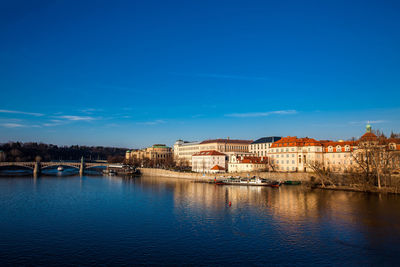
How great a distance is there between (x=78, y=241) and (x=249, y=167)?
2232 inches

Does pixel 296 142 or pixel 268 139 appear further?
pixel 268 139

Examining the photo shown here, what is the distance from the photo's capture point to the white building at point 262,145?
96550mm

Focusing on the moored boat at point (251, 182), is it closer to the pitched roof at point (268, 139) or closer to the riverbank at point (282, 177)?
the riverbank at point (282, 177)

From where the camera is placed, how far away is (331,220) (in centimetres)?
2784

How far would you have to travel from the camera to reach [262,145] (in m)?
99.8

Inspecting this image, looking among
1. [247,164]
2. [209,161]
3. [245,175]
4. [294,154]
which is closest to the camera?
[294,154]

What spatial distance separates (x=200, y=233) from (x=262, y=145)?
78611mm

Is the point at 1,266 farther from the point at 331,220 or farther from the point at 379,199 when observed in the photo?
the point at 379,199

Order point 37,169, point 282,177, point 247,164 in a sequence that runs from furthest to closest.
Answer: point 37,169, point 247,164, point 282,177

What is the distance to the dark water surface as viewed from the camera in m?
18.5

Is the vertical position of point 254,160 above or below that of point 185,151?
below

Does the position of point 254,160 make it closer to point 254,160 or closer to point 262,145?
point 254,160

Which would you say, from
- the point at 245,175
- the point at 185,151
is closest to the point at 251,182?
the point at 245,175

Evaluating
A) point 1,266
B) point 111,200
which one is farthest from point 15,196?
point 1,266
